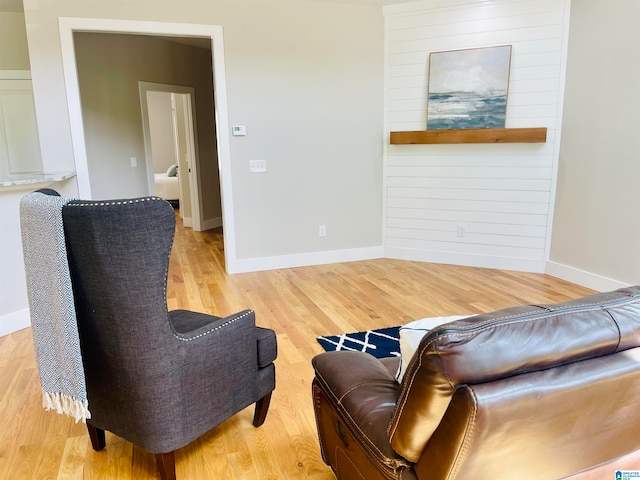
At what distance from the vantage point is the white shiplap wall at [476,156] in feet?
13.8

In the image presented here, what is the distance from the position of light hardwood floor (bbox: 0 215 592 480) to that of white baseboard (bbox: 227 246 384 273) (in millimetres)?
127

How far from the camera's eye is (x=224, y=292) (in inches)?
159

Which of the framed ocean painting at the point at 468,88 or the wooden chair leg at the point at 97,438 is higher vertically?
the framed ocean painting at the point at 468,88

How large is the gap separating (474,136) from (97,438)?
3.94m

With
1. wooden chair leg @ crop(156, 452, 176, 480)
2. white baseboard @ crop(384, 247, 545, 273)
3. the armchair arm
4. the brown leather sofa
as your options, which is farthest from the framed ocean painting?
wooden chair leg @ crop(156, 452, 176, 480)

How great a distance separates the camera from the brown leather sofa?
858 millimetres

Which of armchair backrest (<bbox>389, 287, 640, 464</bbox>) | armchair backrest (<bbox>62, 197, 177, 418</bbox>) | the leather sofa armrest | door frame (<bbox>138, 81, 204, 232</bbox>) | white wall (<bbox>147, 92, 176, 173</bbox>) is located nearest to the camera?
armchair backrest (<bbox>389, 287, 640, 464</bbox>)

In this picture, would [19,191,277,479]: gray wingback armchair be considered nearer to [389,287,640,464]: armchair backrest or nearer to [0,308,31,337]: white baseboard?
[389,287,640,464]: armchair backrest

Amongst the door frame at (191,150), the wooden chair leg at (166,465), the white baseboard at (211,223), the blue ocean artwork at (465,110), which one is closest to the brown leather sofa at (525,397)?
the wooden chair leg at (166,465)

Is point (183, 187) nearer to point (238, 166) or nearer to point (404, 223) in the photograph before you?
point (238, 166)

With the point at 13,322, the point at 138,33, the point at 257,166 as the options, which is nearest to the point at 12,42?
the point at 138,33

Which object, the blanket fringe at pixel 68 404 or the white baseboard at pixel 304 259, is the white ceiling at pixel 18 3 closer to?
the white baseboard at pixel 304 259

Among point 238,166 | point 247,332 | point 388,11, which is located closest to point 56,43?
point 238,166

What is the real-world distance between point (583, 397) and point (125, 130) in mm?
5965
